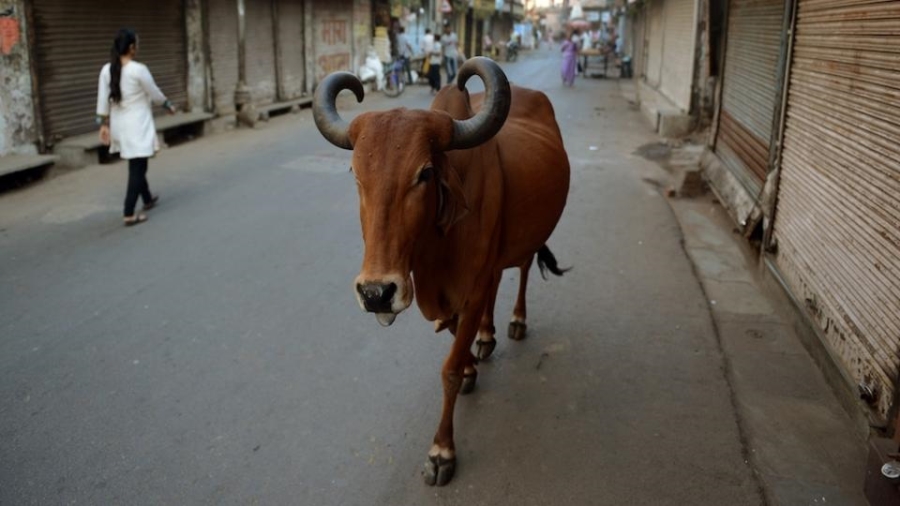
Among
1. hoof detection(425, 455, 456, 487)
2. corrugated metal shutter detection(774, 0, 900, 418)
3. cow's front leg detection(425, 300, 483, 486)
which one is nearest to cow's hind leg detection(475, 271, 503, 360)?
cow's front leg detection(425, 300, 483, 486)

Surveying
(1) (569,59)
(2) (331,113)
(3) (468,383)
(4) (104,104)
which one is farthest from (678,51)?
(2) (331,113)

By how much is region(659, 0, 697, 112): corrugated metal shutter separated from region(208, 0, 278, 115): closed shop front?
946cm

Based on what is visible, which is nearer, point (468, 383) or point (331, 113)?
point (331, 113)

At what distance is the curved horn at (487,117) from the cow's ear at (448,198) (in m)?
0.10

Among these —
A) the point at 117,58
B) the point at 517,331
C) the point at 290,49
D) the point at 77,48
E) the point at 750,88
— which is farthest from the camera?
the point at 290,49

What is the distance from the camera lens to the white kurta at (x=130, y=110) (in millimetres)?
7559

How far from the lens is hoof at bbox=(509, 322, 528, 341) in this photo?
504 cm

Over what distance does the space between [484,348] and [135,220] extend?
4.67 meters

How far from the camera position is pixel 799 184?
5.44 metres

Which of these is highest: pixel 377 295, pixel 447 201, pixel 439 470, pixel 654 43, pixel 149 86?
pixel 654 43

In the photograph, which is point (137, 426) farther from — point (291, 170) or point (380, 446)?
point (291, 170)

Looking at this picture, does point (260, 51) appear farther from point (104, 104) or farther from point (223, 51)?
point (104, 104)

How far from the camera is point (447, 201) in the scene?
3.13 meters

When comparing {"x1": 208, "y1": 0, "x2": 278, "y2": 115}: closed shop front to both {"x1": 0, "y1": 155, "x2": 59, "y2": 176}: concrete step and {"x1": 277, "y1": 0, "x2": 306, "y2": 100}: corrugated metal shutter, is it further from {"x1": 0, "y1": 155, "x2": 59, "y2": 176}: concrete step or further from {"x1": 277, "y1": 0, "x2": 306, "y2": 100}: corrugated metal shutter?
{"x1": 0, "y1": 155, "x2": 59, "y2": 176}: concrete step
